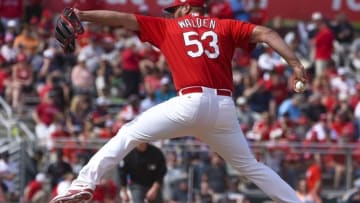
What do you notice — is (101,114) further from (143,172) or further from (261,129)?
(143,172)

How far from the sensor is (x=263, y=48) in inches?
868

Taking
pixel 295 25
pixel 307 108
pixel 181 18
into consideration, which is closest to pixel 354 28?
pixel 295 25

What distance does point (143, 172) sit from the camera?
12.9 metres

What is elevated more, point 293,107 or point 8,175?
point 293,107

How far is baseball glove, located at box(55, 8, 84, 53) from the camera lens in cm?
951

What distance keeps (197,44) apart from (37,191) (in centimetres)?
761

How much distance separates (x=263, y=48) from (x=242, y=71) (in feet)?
2.42

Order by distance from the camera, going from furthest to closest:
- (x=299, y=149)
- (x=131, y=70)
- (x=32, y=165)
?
(x=131, y=70), (x=32, y=165), (x=299, y=149)

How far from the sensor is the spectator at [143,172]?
1280 cm

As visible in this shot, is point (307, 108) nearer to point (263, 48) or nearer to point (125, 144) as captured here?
point (263, 48)

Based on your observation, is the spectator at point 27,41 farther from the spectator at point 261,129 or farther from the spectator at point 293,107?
the spectator at point 261,129

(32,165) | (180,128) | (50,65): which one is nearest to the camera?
(180,128)

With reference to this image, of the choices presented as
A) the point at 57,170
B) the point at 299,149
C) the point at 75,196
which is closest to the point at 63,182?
the point at 57,170

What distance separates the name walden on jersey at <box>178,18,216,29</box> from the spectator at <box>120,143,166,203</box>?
10.9ft
